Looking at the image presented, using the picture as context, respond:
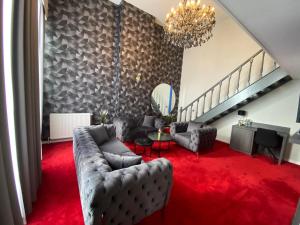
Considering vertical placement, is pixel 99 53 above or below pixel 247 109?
above

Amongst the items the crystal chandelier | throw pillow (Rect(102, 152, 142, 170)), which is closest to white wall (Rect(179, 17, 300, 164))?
the crystal chandelier

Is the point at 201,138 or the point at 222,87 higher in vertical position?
the point at 222,87

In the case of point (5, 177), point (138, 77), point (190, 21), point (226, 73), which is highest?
point (190, 21)

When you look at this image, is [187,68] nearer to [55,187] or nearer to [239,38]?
[239,38]

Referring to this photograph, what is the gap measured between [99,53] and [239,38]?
422 cm

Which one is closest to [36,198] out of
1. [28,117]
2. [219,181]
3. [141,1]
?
[28,117]

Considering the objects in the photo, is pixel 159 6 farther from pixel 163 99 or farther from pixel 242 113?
pixel 242 113

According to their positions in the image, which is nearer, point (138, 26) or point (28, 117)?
point (28, 117)

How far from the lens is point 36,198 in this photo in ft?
6.71

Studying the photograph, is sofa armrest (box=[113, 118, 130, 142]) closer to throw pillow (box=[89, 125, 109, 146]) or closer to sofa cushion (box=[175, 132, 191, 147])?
throw pillow (box=[89, 125, 109, 146])

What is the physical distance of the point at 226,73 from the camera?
16.7ft

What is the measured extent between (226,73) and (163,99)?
237 cm

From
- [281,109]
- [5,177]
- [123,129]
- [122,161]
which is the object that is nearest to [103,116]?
[123,129]

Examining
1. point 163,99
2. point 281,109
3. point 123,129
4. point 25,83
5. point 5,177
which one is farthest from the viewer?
point 163,99
